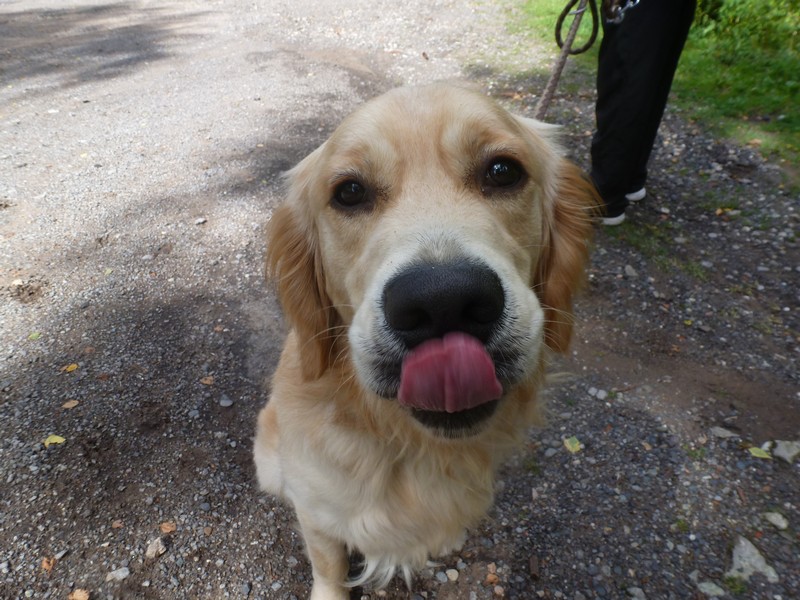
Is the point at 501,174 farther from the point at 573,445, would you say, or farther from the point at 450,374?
the point at 573,445

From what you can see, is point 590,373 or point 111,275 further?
point 111,275

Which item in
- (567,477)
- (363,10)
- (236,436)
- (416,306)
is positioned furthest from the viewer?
(363,10)

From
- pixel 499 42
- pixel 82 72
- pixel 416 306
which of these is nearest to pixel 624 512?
pixel 416 306

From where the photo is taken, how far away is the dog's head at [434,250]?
50.5 inches

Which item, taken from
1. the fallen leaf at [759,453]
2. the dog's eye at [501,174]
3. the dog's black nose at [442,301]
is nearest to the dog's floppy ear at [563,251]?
the dog's eye at [501,174]

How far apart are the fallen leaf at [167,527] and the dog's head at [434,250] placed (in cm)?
123

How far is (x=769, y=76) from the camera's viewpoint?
549 centimetres

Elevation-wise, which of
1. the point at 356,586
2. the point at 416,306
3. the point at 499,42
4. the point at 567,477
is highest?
the point at 416,306

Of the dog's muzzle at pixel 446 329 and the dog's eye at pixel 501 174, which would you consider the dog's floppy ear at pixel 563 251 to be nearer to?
the dog's eye at pixel 501 174

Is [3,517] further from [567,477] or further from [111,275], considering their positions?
[567,477]

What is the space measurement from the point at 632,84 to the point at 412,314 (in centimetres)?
304

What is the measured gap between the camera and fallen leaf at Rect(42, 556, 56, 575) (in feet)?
7.52

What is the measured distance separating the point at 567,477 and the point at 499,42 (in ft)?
22.7

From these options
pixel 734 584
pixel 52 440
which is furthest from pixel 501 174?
pixel 52 440
